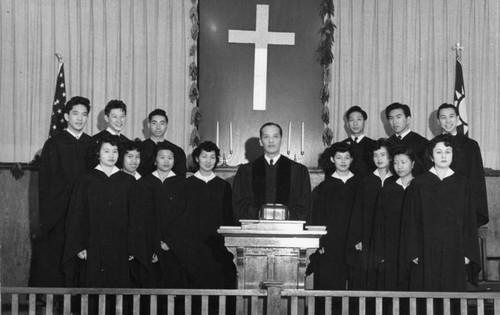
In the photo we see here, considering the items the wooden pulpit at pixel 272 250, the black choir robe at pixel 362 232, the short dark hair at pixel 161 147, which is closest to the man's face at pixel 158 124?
the short dark hair at pixel 161 147

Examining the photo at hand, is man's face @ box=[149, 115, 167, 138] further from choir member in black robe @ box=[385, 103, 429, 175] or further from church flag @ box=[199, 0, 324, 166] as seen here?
choir member in black robe @ box=[385, 103, 429, 175]

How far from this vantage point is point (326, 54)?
33.8ft

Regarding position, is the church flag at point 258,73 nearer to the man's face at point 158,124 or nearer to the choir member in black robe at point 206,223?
the man's face at point 158,124

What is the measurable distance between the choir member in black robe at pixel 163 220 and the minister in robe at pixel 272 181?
0.79 m

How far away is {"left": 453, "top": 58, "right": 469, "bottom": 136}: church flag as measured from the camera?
980cm

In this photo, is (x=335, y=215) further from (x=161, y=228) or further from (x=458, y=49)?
(x=458, y=49)

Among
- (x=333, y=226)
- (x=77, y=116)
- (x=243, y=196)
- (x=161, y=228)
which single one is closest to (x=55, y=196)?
(x=77, y=116)

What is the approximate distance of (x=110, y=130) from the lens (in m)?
8.61

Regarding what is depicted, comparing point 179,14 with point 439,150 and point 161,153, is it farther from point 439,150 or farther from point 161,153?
point 439,150

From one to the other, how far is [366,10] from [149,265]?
4.48m

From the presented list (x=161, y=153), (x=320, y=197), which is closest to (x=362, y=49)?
(x=320, y=197)

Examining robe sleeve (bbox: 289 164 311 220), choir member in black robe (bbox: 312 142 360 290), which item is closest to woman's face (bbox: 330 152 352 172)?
choir member in black robe (bbox: 312 142 360 290)

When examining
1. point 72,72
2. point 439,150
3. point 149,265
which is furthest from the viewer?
point 72,72

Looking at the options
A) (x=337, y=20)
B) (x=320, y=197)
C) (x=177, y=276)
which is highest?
(x=337, y=20)
